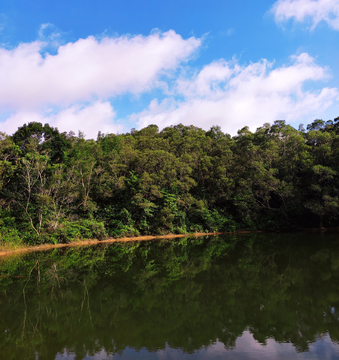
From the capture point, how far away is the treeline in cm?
1997

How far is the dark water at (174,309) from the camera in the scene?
536cm

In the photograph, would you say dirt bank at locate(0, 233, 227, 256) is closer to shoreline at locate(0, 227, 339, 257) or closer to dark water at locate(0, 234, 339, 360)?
shoreline at locate(0, 227, 339, 257)

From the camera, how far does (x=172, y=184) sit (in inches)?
1035

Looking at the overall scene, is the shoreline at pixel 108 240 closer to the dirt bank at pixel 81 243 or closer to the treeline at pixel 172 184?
the dirt bank at pixel 81 243

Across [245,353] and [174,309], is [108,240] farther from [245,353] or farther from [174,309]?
[245,353]

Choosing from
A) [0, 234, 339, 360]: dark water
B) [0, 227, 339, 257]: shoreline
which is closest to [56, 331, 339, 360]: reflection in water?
[0, 234, 339, 360]: dark water

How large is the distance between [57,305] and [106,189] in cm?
1732

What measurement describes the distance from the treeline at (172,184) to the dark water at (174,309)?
7932mm

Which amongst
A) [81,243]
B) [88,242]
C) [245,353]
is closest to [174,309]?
[245,353]

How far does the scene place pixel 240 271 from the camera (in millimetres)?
11117

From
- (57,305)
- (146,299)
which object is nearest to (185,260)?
(146,299)

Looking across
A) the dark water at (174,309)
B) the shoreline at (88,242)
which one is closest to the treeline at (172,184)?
the shoreline at (88,242)

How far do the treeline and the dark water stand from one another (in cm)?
793

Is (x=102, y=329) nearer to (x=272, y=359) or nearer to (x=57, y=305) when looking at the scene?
(x=57, y=305)
